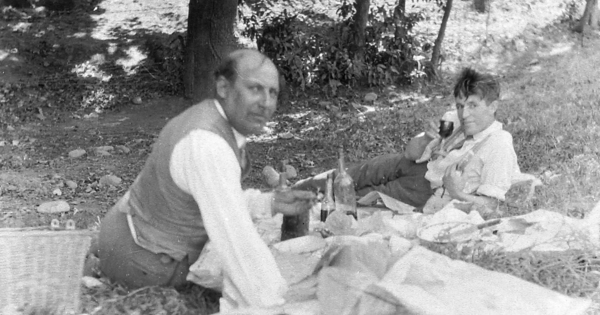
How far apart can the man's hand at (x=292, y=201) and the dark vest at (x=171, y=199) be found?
231 mm

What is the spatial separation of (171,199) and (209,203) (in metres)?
0.36

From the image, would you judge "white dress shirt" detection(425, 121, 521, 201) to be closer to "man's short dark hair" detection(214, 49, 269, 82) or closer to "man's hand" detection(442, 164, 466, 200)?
"man's hand" detection(442, 164, 466, 200)

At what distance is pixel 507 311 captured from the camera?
3291mm

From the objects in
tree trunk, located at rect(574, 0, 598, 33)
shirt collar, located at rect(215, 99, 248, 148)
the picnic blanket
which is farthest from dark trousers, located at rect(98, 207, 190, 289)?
tree trunk, located at rect(574, 0, 598, 33)

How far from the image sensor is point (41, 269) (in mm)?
3447

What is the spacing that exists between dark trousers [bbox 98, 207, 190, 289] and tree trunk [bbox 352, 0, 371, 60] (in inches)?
252

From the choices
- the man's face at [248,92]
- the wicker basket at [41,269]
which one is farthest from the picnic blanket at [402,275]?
the man's face at [248,92]

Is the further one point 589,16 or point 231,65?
point 589,16

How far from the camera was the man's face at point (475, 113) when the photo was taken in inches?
→ 188

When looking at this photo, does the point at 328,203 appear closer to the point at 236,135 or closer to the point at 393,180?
the point at 393,180

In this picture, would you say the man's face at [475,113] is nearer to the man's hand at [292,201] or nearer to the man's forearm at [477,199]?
the man's forearm at [477,199]

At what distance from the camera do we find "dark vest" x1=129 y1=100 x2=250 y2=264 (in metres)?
3.33

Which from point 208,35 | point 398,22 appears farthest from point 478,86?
point 398,22

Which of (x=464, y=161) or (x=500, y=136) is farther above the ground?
(x=500, y=136)
